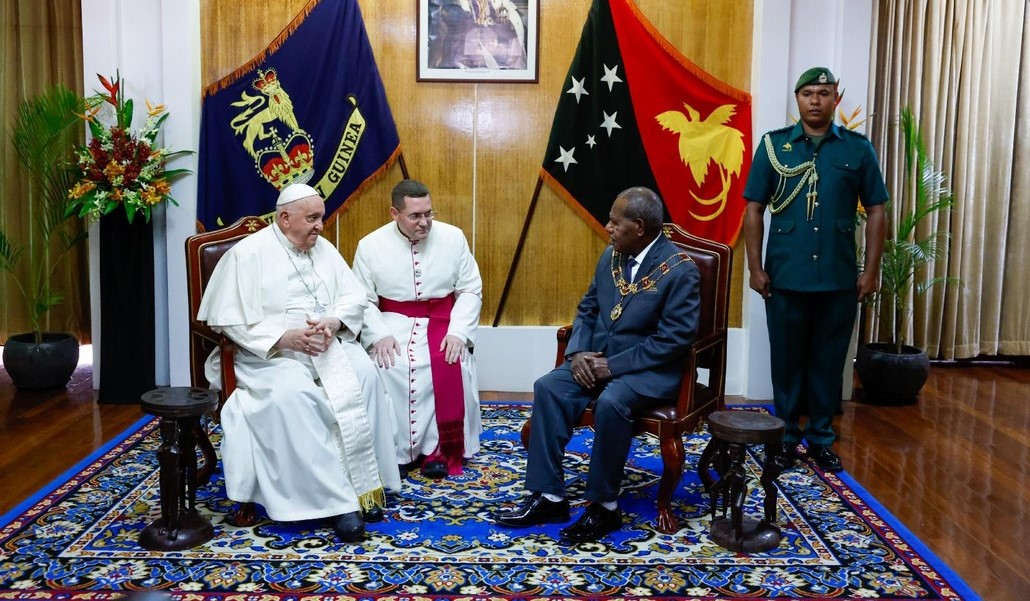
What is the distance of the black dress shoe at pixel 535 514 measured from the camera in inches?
136

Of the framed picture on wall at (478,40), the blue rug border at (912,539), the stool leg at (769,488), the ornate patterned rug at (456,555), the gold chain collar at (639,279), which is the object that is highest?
the framed picture on wall at (478,40)

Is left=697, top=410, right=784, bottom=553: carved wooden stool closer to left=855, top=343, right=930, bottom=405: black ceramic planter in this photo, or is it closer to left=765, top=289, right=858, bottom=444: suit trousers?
left=765, top=289, right=858, bottom=444: suit trousers

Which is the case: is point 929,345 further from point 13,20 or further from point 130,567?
point 13,20

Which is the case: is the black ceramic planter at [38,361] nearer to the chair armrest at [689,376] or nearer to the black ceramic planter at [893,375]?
the chair armrest at [689,376]

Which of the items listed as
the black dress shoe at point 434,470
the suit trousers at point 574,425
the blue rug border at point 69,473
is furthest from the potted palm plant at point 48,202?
the suit trousers at point 574,425

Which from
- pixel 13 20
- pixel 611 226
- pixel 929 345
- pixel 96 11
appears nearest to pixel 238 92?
pixel 96 11

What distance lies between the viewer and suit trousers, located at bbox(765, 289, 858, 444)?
13.9 feet

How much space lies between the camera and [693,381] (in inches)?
140

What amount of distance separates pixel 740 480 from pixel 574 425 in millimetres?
641

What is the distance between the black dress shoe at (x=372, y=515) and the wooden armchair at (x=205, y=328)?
68 cm

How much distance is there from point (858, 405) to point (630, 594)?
2.95 m

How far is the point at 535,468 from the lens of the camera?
3.49m

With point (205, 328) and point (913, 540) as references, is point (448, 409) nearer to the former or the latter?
point (205, 328)

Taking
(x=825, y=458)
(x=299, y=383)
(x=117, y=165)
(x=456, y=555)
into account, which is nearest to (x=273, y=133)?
(x=117, y=165)
